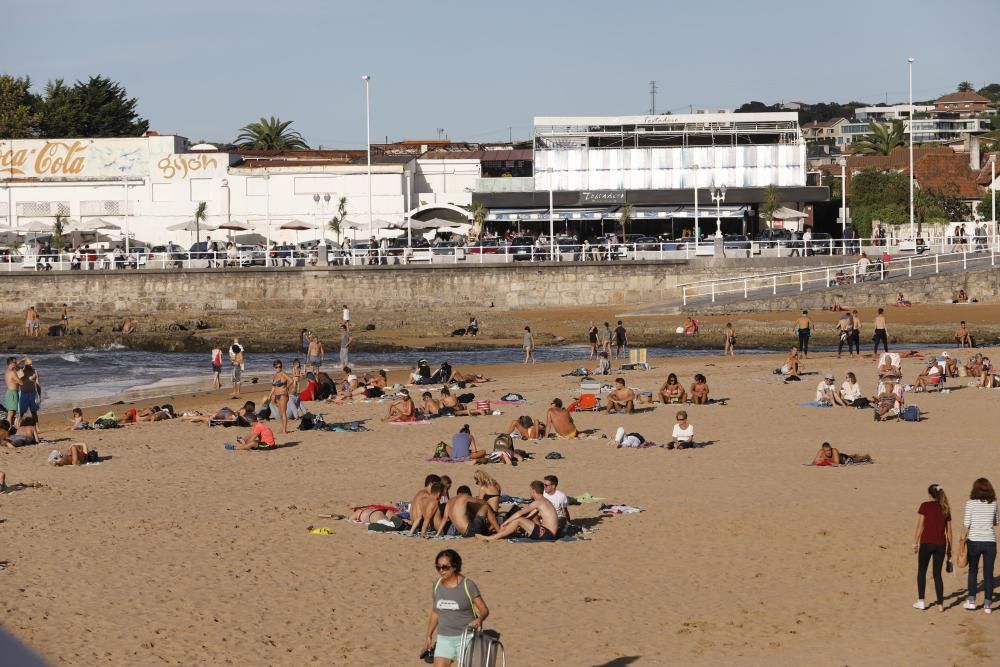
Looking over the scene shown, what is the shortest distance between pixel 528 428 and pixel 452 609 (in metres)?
11.0

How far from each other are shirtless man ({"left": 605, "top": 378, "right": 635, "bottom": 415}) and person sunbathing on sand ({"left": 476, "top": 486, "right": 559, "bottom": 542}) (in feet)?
29.7

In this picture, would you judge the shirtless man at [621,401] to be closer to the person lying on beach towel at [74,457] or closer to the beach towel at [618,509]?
the beach towel at [618,509]

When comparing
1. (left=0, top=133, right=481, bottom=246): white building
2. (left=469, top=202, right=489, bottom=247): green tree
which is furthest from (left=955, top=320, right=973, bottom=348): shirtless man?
(left=0, top=133, right=481, bottom=246): white building

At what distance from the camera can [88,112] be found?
8738cm

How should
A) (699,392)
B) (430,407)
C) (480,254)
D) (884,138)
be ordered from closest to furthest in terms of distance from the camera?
(430,407) < (699,392) < (480,254) < (884,138)

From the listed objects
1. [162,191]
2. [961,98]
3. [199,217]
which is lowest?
[199,217]

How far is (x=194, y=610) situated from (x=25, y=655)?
24.1ft

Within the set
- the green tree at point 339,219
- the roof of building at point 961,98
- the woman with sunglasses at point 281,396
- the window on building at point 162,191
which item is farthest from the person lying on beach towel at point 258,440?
the roof of building at point 961,98

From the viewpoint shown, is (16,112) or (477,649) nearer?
(477,649)

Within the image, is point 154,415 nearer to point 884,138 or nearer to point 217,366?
point 217,366

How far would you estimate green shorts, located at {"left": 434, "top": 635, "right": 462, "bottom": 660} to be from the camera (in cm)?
878

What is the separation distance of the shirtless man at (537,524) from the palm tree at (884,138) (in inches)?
3250

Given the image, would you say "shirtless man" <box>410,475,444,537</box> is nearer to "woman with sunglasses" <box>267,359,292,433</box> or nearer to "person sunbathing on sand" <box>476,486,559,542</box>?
"person sunbathing on sand" <box>476,486,559,542</box>

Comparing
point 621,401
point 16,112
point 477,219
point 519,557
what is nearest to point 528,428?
point 621,401
